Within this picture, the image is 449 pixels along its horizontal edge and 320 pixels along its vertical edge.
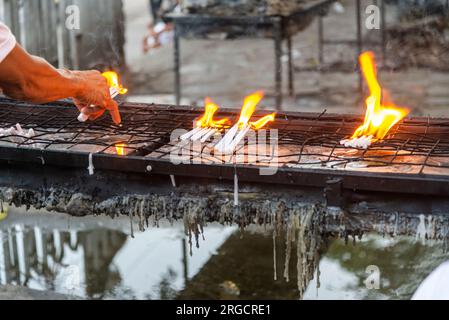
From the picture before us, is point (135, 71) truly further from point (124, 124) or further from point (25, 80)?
point (25, 80)

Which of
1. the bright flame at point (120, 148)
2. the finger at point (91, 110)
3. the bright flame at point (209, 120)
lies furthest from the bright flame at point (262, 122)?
the finger at point (91, 110)

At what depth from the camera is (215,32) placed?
9.09 metres

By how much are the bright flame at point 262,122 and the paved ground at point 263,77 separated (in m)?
5.25

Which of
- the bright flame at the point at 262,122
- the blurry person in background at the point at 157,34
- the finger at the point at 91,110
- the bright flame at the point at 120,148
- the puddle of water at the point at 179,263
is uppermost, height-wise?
the blurry person in background at the point at 157,34

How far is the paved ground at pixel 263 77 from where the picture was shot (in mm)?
10199

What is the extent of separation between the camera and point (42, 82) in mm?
3705

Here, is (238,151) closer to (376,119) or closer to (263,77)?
(376,119)

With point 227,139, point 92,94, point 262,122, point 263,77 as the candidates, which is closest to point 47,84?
point 92,94

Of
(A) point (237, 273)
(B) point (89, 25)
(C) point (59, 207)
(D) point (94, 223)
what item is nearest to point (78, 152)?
(C) point (59, 207)

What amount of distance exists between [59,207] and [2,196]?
358mm

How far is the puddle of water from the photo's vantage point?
19.8ft

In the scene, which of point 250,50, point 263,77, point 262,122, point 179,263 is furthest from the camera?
point 250,50

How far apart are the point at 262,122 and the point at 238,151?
52 cm

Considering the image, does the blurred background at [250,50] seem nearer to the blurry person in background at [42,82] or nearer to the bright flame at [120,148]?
the blurry person in background at [42,82]
